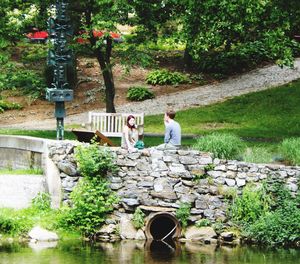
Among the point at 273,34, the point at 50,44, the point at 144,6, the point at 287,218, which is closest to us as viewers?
the point at 287,218

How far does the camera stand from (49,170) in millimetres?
20703

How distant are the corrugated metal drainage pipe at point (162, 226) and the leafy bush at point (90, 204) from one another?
0.94 metres

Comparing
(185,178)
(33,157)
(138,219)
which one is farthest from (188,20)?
(138,219)

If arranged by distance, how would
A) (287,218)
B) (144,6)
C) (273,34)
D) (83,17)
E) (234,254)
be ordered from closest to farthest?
(234,254) → (287,218) → (273,34) → (144,6) → (83,17)

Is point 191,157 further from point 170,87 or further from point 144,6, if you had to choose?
point 170,87

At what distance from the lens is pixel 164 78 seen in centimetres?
3825

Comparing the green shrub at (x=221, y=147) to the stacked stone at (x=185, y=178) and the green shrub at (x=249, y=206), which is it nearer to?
the stacked stone at (x=185, y=178)

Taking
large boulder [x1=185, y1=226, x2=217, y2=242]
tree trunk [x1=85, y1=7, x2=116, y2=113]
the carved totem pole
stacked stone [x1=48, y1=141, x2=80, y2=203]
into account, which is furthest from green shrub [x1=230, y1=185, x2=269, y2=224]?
tree trunk [x1=85, y1=7, x2=116, y2=113]

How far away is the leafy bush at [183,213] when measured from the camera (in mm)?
19969

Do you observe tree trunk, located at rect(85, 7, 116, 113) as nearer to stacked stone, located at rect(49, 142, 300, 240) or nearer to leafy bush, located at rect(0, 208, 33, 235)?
stacked stone, located at rect(49, 142, 300, 240)

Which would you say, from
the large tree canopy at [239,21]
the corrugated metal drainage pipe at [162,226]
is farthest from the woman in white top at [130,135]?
the large tree canopy at [239,21]

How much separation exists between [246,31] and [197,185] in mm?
8809

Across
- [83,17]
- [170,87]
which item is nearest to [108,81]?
[83,17]

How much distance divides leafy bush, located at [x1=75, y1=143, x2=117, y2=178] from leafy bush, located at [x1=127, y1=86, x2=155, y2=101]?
1580 cm
